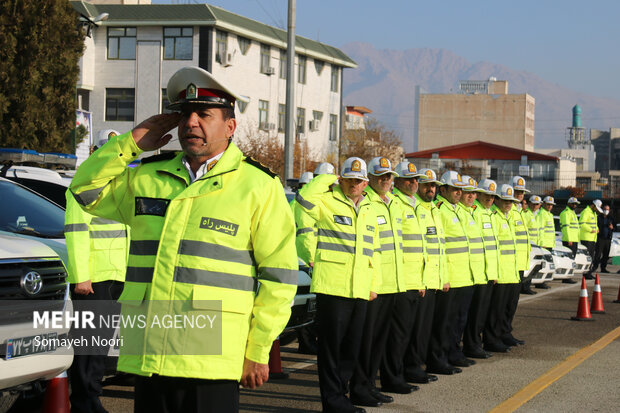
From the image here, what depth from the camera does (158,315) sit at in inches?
160

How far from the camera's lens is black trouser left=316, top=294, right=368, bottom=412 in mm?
7785

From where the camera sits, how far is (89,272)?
282 inches

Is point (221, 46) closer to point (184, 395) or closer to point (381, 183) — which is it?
point (381, 183)

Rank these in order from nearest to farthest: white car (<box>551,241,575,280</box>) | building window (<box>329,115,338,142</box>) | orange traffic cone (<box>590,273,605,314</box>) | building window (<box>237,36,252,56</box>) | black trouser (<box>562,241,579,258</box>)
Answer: orange traffic cone (<box>590,273,605,314</box>)
white car (<box>551,241,575,280</box>)
black trouser (<box>562,241,579,258</box>)
building window (<box>237,36,252,56</box>)
building window (<box>329,115,338,142</box>)

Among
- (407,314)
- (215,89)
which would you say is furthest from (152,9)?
(215,89)

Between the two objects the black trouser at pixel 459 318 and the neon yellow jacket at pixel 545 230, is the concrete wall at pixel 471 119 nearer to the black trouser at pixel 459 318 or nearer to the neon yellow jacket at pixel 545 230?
the neon yellow jacket at pixel 545 230

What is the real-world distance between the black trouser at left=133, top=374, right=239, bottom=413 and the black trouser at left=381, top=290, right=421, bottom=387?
16.7 feet

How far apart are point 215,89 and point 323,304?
4049mm

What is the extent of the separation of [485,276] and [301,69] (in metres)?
42.9

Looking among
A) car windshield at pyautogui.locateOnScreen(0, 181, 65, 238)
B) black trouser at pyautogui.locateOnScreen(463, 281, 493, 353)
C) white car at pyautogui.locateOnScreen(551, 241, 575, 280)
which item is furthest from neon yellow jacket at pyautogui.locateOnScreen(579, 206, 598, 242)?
car windshield at pyautogui.locateOnScreen(0, 181, 65, 238)

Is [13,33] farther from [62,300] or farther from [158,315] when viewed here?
[158,315]

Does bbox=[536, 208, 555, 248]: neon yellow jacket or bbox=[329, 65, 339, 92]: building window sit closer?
bbox=[536, 208, 555, 248]: neon yellow jacket

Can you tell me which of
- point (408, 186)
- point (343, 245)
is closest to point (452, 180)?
point (408, 186)

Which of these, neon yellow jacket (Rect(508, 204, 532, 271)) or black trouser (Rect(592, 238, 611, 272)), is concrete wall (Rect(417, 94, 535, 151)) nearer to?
black trouser (Rect(592, 238, 611, 272))
